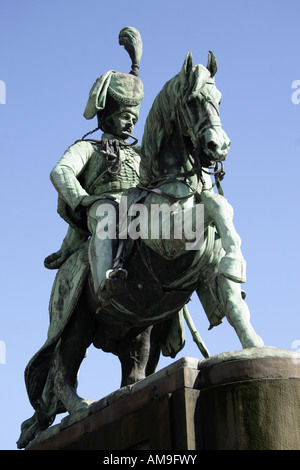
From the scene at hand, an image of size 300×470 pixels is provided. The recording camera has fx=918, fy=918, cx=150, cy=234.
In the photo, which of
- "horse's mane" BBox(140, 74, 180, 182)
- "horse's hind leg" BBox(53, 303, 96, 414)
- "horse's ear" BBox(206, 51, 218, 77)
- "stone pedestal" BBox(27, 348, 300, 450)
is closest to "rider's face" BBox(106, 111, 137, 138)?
"horse's mane" BBox(140, 74, 180, 182)

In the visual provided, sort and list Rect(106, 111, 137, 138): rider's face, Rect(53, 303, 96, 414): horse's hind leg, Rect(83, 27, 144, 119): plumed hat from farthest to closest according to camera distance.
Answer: Rect(106, 111, 137, 138): rider's face → Rect(83, 27, 144, 119): plumed hat → Rect(53, 303, 96, 414): horse's hind leg

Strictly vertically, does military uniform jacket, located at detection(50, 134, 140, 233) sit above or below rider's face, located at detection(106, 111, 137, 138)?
below

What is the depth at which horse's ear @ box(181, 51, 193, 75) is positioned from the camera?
6773 millimetres

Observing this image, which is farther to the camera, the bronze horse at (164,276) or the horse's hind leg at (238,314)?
the bronze horse at (164,276)

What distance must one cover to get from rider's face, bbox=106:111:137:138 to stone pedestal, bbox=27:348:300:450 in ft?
9.71

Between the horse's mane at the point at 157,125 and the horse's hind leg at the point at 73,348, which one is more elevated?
the horse's mane at the point at 157,125

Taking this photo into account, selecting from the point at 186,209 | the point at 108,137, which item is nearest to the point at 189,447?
Result: the point at 186,209

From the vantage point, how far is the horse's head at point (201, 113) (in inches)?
256

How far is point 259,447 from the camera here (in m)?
5.29

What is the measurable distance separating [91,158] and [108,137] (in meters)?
0.29

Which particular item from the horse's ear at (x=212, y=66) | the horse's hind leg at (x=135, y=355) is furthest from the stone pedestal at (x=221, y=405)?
the horse's ear at (x=212, y=66)

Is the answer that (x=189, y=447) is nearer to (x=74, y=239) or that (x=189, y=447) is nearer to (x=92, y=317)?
(x=92, y=317)

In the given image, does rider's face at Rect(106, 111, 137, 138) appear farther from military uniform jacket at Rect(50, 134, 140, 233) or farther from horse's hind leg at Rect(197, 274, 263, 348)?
horse's hind leg at Rect(197, 274, 263, 348)

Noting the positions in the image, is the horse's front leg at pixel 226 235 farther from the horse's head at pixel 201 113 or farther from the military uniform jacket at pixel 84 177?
the military uniform jacket at pixel 84 177
